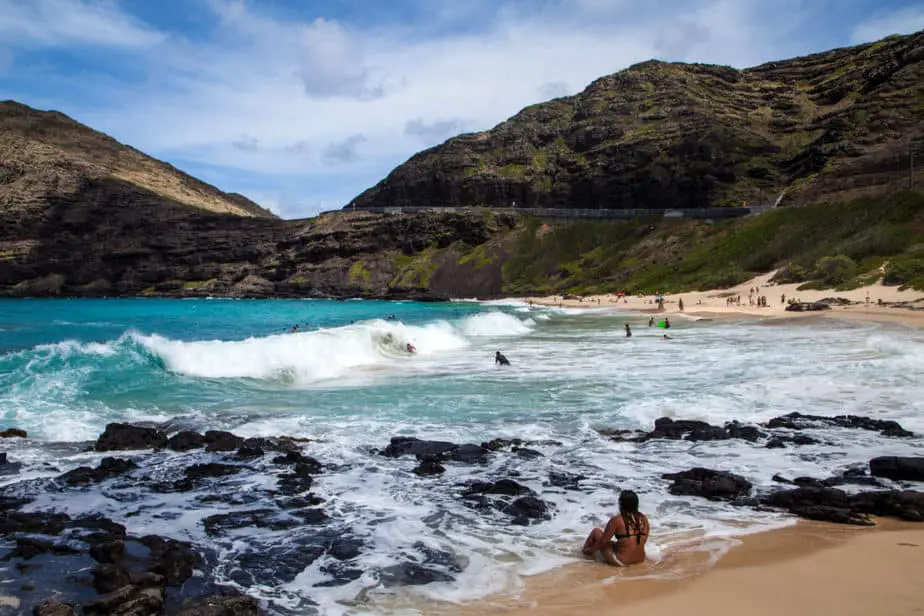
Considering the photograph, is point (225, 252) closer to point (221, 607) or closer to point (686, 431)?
point (686, 431)

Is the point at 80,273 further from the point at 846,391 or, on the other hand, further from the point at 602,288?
the point at 846,391

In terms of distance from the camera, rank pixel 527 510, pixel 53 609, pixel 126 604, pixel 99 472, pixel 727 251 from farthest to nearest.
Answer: pixel 727 251 → pixel 99 472 → pixel 527 510 → pixel 126 604 → pixel 53 609

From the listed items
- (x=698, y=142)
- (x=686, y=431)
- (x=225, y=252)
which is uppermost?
(x=698, y=142)

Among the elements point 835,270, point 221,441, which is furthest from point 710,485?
point 835,270

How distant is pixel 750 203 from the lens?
10762cm

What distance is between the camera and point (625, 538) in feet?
27.3

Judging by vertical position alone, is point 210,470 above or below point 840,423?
below

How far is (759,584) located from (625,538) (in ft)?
5.04

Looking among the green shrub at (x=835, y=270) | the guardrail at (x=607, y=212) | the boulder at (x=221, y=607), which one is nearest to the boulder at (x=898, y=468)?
the boulder at (x=221, y=607)

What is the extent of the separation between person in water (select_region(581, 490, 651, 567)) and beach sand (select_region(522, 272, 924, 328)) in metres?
32.2

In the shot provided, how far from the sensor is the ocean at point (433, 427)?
8805 mm

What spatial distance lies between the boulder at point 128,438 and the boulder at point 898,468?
45.6 ft

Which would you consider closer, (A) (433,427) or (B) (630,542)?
(B) (630,542)

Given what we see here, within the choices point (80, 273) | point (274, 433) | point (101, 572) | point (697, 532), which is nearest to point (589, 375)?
point (274, 433)
